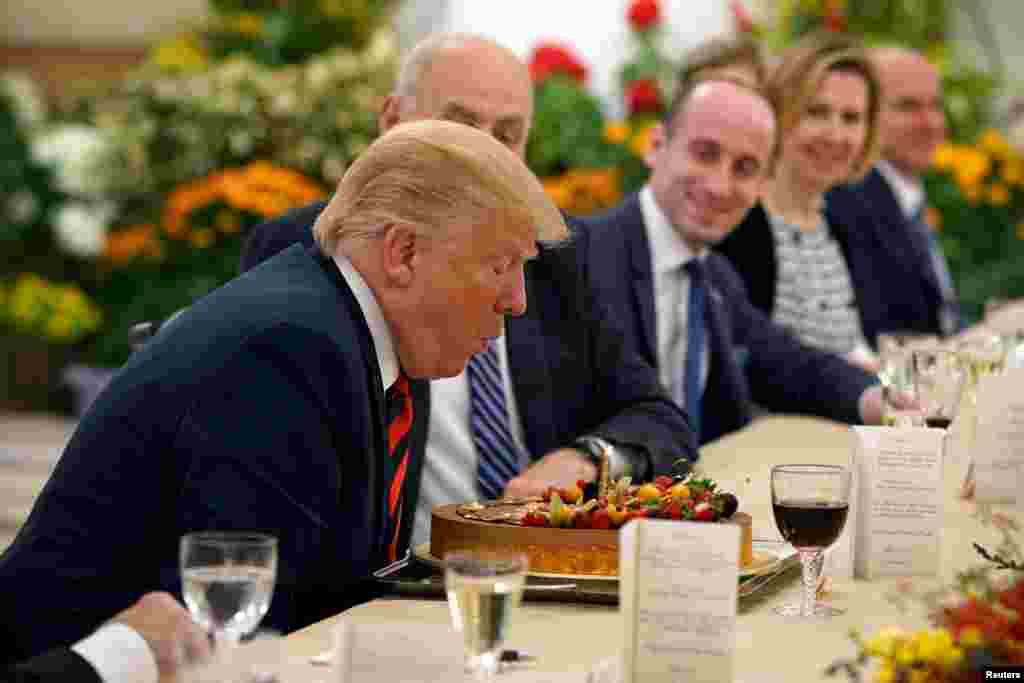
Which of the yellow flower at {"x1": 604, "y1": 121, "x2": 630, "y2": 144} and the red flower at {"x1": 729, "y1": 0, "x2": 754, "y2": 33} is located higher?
the red flower at {"x1": 729, "y1": 0, "x2": 754, "y2": 33}

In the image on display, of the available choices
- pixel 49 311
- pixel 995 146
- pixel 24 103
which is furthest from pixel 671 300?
pixel 24 103

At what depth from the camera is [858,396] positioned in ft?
13.5

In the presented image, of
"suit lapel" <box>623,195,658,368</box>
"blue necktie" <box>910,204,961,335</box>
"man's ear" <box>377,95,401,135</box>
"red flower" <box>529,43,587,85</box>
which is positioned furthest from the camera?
"red flower" <box>529,43,587,85</box>

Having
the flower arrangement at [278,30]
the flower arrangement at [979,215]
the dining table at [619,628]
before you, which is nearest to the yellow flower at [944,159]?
the flower arrangement at [979,215]

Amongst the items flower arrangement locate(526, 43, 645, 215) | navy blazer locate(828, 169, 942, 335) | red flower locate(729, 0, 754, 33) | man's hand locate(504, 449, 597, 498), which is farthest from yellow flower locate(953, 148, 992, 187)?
man's hand locate(504, 449, 597, 498)

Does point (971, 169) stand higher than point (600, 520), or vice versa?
point (971, 169)

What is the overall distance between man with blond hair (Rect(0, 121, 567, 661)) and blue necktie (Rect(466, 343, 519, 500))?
2.84 ft

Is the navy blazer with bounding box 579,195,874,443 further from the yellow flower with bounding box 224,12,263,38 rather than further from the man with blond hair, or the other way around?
the yellow flower with bounding box 224,12,263,38

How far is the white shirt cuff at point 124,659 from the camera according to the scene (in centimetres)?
169

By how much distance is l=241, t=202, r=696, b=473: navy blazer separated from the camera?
3.27m

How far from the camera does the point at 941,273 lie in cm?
657

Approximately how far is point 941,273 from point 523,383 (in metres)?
3.59

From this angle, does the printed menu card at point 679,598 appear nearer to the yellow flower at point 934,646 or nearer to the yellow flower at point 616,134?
the yellow flower at point 934,646

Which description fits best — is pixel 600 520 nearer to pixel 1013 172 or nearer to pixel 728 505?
pixel 728 505
